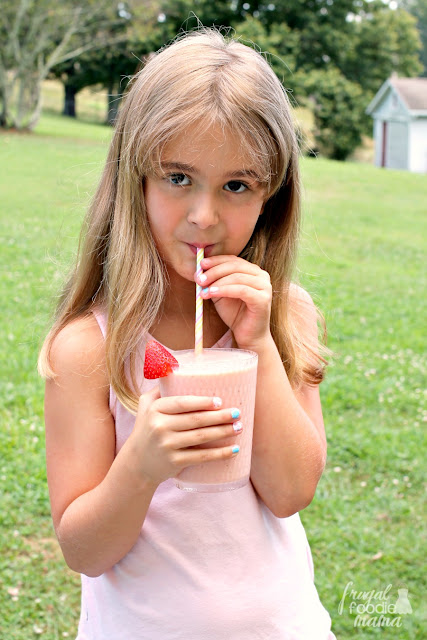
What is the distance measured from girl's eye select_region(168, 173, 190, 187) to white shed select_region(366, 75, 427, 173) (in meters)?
34.3

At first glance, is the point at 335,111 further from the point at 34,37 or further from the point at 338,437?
the point at 338,437

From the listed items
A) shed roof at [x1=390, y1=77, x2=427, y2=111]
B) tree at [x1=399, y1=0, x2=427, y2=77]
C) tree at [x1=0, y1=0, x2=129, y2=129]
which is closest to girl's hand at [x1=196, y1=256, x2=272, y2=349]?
tree at [x1=0, y1=0, x2=129, y2=129]

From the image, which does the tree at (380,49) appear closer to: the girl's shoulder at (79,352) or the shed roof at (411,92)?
the shed roof at (411,92)

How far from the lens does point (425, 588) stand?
3.30 metres

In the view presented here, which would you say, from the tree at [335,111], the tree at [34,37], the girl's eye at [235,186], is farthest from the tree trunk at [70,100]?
the girl's eye at [235,186]

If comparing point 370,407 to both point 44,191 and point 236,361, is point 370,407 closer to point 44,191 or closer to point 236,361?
point 236,361

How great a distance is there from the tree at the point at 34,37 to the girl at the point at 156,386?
23.6 m

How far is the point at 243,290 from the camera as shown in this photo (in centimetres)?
159

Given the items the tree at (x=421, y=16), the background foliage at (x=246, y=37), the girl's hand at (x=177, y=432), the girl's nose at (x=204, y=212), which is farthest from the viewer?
the tree at (x=421, y=16)

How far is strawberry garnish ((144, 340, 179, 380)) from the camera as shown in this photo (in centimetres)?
145

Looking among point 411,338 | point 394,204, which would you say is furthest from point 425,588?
point 394,204

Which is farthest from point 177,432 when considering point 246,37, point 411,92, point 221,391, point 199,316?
point 411,92

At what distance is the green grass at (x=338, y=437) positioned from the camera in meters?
3.10

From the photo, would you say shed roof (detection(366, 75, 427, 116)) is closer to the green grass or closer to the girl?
the green grass
